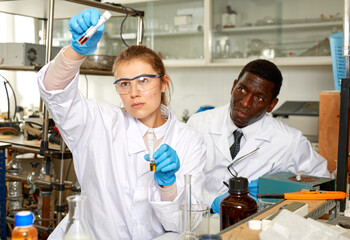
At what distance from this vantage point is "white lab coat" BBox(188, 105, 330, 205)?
198cm

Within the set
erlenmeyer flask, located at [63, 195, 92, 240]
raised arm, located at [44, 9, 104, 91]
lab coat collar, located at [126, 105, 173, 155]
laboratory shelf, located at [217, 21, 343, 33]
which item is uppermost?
laboratory shelf, located at [217, 21, 343, 33]

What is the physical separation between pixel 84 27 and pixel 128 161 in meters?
0.55

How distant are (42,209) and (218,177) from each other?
3.82 feet

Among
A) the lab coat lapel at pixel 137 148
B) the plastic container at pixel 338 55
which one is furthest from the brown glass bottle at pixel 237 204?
the plastic container at pixel 338 55

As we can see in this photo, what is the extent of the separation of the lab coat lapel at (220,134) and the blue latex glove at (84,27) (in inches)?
38.5

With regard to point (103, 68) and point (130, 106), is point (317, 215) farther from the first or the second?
point (103, 68)

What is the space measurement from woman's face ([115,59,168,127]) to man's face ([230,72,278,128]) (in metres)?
0.52

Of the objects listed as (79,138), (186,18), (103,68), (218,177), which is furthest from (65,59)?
(186,18)

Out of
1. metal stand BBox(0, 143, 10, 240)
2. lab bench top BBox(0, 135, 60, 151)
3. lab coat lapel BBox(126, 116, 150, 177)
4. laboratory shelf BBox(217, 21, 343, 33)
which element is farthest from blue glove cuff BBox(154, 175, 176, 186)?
laboratory shelf BBox(217, 21, 343, 33)

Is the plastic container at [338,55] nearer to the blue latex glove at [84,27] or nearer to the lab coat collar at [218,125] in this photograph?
the lab coat collar at [218,125]

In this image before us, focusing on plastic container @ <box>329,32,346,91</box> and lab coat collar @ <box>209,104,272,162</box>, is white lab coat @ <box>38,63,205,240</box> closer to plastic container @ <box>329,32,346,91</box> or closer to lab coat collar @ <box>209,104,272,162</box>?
lab coat collar @ <box>209,104,272,162</box>

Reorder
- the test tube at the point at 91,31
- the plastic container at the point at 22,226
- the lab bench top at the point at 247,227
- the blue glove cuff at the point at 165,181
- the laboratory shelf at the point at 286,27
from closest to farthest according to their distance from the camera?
1. the plastic container at the point at 22,226
2. the lab bench top at the point at 247,227
3. the test tube at the point at 91,31
4. the blue glove cuff at the point at 165,181
5. the laboratory shelf at the point at 286,27

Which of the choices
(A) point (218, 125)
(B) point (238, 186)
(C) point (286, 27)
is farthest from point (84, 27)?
(C) point (286, 27)

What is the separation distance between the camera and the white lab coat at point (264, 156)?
1981 mm
